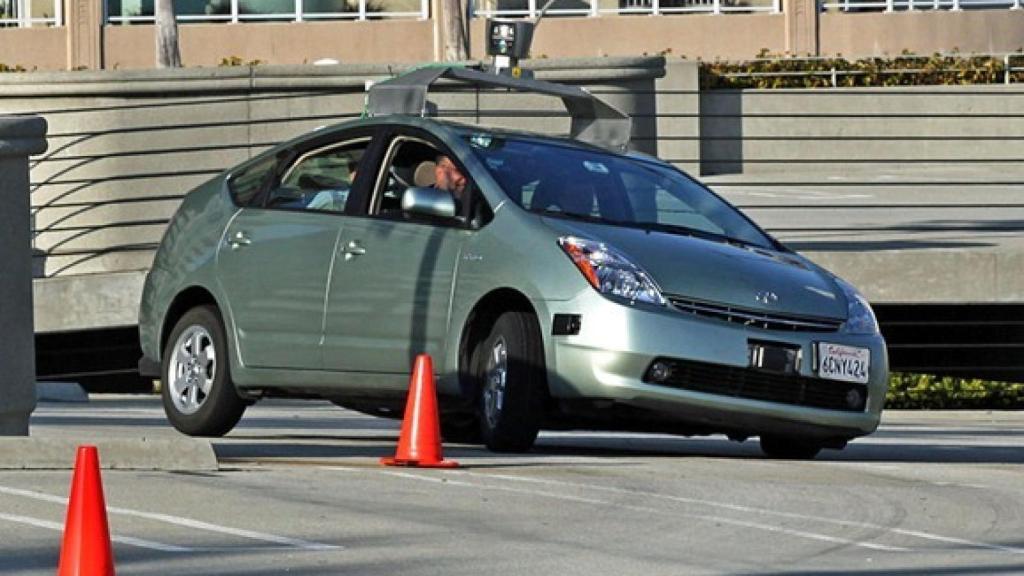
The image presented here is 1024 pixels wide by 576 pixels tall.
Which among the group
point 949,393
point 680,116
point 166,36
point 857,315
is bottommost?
point 949,393

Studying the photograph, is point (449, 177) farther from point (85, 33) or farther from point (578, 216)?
point (85, 33)

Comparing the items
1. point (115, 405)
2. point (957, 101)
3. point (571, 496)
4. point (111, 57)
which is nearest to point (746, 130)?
point (957, 101)

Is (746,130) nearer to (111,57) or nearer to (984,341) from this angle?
(111,57)

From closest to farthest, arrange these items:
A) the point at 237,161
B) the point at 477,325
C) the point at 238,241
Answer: the point at 477,325 < the point at 238,241 < the point at 237,161

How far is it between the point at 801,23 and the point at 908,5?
1927mm

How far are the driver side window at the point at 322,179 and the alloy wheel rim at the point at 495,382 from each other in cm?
136

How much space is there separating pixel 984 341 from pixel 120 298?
680 centimetres

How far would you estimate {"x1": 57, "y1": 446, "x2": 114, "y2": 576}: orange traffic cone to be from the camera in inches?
267

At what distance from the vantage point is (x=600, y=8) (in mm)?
44656

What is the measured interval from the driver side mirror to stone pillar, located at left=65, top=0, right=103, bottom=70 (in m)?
32.8

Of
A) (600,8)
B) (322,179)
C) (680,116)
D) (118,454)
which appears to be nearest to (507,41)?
(322,179)

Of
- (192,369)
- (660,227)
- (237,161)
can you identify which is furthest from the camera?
(237,161)

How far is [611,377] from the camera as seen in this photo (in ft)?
36.7

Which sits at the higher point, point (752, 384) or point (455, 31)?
point (455, 31)
